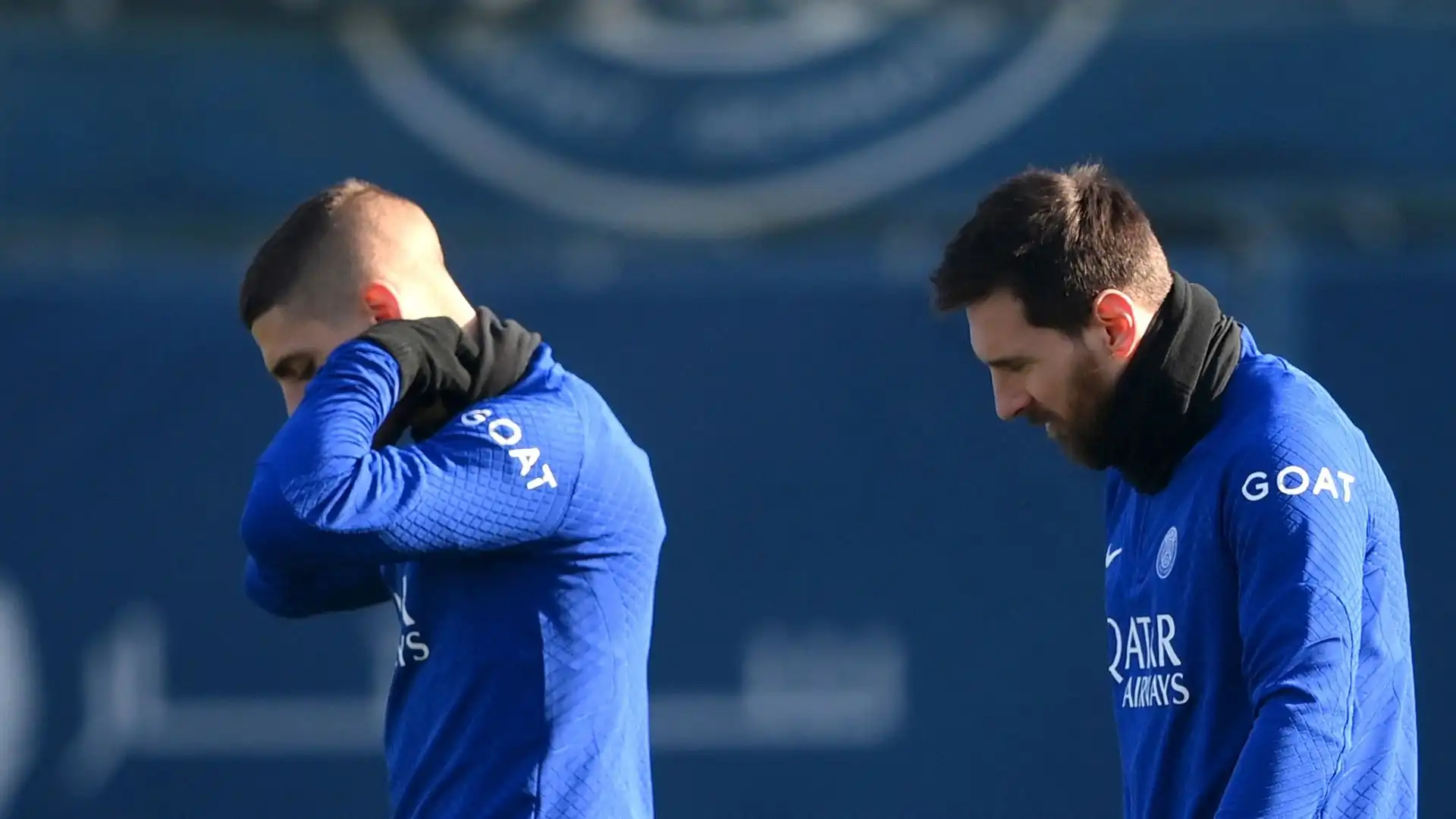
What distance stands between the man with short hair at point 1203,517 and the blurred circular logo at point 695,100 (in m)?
2.35

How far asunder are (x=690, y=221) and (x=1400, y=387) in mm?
1635

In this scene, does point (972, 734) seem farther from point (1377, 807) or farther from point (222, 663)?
point (1377, 807)

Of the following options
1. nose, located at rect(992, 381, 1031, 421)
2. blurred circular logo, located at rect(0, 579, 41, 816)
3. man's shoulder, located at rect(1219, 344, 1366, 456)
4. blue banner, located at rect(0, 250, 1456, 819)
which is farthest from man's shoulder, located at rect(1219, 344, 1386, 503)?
blurred circular logo, located at rect(0, 579, 41, 816)

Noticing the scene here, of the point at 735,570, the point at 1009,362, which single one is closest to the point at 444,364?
the point at 1009,362

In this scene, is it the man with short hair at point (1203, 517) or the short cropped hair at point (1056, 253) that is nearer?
the man with short hair at point (1203, 517)

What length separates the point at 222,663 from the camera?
4.24 m

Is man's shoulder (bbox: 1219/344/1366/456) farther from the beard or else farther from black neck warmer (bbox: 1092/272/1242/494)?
the beard

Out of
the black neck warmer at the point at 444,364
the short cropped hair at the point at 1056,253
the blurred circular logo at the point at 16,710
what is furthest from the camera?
the blurred circular logo at the point at 16,710

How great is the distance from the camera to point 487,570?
2168mm

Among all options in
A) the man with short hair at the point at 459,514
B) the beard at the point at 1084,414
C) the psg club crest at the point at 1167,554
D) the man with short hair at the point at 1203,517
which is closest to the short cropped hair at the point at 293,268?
the man with short hair at the point at 459,514

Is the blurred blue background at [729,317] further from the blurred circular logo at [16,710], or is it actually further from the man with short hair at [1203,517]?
the man with short hair at [1203,517]

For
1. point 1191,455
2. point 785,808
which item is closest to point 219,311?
point 785,808

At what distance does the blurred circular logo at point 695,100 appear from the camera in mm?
4438

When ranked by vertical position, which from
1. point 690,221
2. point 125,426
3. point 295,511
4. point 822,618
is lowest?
point 295,511
